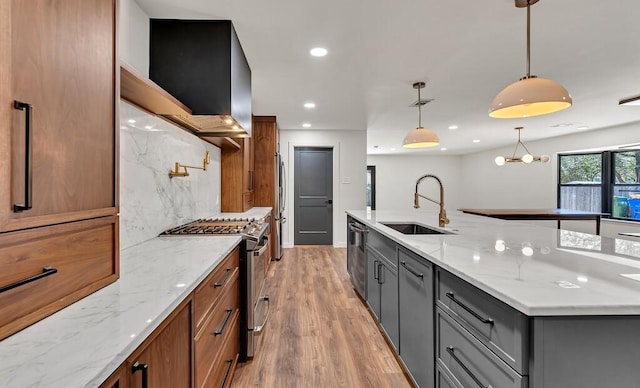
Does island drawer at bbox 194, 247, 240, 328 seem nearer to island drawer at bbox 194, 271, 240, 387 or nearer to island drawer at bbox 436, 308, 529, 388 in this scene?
island drawer at bbox 194, 271, 240, 387

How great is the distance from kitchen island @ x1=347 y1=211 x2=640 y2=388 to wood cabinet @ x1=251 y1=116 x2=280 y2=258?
3.54 meters

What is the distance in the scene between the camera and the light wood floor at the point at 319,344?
6.63 feet

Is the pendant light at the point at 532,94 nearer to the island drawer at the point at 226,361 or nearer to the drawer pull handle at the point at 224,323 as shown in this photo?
the drawer pull handle at the point at 224,323

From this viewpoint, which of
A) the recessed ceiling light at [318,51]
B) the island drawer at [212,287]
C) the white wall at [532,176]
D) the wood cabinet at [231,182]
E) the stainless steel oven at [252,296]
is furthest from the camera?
the white wall at [532,176]

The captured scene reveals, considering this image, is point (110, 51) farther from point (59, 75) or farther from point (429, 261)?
point (429, 261)

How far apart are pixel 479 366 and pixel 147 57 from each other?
252 centimetres

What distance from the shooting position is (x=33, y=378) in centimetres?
57

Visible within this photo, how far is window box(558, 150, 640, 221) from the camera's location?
5961 mm

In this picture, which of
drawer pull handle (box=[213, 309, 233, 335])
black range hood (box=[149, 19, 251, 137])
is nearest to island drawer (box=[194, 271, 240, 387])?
drawer pull handle (box=[213, 309, 233, 335])

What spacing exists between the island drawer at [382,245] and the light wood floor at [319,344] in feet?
2.29

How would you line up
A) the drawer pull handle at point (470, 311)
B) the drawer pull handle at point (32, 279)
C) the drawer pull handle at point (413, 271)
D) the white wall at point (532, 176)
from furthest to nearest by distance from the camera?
1. the white wall at point (532, 176)
2. the drawer pull handle at point (413, 271)
3. the drawer pull handle at point (470, 311)
4. the drawer pull handle at point (32, 279)

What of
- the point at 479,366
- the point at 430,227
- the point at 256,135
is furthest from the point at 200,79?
the point at 256,135

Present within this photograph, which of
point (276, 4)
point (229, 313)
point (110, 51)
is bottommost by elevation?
point (229, 313)

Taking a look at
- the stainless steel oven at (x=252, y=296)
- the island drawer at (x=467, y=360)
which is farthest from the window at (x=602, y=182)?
the stainless steel oven at (x=252, y=296)
